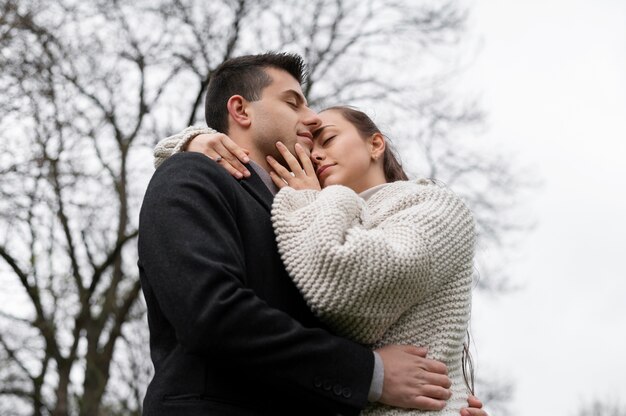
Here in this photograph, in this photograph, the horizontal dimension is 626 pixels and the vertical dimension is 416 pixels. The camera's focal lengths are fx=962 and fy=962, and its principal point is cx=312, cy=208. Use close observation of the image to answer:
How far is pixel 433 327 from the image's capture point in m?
2.95

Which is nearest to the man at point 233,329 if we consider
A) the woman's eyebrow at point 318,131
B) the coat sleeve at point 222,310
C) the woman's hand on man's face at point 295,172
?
the coat sleeve at point 222,310

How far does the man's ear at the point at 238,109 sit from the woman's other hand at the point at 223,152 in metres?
0.37

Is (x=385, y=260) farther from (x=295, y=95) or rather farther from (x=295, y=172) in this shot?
(x=295, y=95)

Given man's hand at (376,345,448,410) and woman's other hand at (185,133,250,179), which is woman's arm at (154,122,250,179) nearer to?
woman's other hand at (185,133,250,179)

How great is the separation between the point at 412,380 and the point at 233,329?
1.91 feet

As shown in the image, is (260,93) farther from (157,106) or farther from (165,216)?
(157,106)

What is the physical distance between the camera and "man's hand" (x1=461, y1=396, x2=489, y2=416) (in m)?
2.91

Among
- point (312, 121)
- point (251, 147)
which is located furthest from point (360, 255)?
point (312, 121)

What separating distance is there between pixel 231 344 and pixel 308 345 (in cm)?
21

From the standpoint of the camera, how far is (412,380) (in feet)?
9.09

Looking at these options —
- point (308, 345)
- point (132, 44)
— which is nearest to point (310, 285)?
point (308, 345)

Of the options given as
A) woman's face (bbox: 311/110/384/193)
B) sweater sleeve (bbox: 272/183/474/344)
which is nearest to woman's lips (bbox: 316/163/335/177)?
woman's face (bbox: 311/110/384/193)

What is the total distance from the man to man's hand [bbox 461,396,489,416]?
1 cm

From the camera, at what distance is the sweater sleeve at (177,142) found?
335cm
